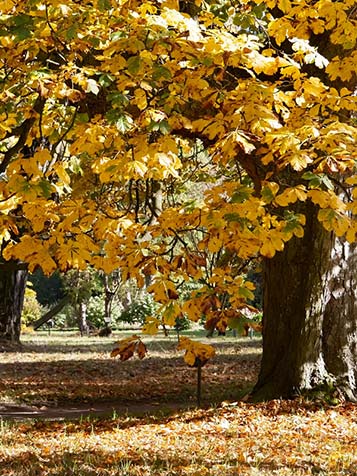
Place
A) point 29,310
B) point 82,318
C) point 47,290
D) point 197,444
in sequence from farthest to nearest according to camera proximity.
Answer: point 47,290 → point 29,310 → point 82,318 → point 197,444

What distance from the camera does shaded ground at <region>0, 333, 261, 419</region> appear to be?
8.84 metres

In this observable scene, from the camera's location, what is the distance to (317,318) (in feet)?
23.5

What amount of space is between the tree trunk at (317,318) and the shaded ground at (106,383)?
140cm

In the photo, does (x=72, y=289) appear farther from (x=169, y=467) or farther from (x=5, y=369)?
(x=169, y=467)

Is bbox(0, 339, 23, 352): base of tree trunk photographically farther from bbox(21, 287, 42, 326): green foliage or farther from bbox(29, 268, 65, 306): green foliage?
bbox(29, 268, 65, 306): green foliage

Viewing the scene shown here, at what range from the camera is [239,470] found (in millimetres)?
4504

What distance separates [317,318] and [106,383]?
5196 mm

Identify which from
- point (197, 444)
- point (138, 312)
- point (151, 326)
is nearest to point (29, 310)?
point (138, 312)

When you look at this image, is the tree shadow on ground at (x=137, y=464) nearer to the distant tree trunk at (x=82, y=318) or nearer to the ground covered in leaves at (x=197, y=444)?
the ground covered in leaves at (x=197, y=444)

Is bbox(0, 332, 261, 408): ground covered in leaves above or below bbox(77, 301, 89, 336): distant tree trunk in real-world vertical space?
below

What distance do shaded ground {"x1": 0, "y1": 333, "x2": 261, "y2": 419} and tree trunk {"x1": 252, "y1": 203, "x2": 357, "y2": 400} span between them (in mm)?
1400

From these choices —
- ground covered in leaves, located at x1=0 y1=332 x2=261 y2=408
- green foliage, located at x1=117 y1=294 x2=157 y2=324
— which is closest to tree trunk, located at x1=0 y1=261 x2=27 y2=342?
ground covered in leaves, located at x1=0 y1=332 x2=261 y2=408

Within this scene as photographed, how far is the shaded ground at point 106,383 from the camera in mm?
8844

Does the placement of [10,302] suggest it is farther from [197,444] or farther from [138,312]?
[138,312]
